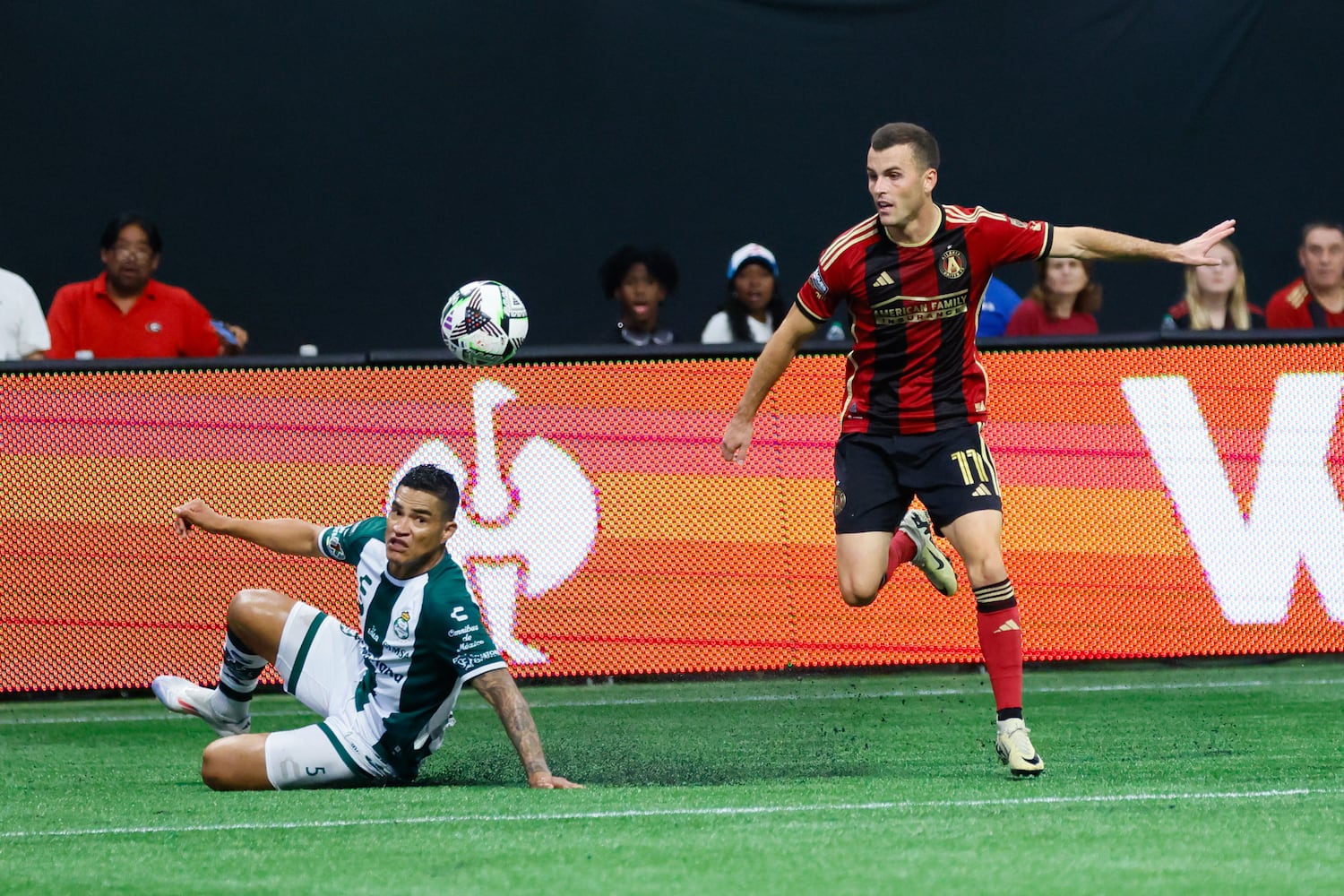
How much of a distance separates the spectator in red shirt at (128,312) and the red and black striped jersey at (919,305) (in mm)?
4266

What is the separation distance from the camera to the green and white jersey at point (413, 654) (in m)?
6.63

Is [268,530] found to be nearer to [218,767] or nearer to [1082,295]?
[218,767]

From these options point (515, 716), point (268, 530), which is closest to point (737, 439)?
point (515, 716)

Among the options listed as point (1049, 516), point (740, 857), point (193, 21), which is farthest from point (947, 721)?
point (193, 21)

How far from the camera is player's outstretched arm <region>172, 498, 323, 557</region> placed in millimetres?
7137

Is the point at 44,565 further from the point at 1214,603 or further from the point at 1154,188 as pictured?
the point at 1154,188

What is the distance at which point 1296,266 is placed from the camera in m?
12.4

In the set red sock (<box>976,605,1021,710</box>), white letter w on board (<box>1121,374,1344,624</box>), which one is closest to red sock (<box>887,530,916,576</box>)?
red sock (<box>976,605,1021,710</box>)

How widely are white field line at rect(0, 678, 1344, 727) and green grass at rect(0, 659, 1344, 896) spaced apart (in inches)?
1.2

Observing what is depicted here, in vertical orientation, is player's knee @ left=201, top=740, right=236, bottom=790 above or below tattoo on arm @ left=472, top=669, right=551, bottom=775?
below

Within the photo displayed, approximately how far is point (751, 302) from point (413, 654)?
4403 mm

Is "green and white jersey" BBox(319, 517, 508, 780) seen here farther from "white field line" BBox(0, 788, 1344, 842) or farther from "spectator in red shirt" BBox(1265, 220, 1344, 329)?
"spectator in red shirt" BBox(1265, 220, 1344, 329)

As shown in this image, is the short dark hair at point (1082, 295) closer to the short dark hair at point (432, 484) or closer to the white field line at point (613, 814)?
the short dark hair at point (432, 484)

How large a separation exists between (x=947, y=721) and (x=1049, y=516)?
4.40ft
